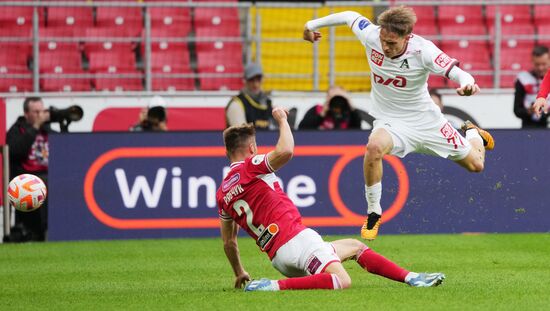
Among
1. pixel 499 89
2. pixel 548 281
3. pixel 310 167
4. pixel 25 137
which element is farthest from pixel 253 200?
pixel 499 89

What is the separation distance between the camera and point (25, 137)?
48.1 feet

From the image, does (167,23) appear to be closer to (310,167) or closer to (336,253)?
(310,167)

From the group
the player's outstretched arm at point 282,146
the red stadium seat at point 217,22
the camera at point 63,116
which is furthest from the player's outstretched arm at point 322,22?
the red stadium seat at point 217,22

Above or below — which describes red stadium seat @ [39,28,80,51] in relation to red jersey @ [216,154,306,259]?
above

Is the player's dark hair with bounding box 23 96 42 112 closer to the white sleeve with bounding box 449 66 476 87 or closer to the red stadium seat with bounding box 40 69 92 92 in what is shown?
the red stadium seat with bounding box 40 69 92 92

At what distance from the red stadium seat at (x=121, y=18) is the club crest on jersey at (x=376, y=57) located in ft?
25.7

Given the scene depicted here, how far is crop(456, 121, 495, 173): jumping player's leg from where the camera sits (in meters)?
10.6

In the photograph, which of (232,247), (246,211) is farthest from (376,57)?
(232,247)

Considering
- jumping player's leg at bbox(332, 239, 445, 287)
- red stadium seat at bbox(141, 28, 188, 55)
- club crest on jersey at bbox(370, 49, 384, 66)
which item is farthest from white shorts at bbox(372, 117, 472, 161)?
red stadium seat at bbox(141, 28, 188, 55)

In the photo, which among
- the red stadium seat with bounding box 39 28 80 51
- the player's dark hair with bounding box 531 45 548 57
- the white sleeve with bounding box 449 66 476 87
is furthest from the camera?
the red stadium seat with bounding box 39 28 80 51

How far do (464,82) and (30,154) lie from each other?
736cm

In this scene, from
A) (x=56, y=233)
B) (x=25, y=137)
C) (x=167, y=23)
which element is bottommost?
(x=56, y=233)

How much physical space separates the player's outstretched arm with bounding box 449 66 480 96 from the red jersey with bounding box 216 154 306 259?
1.64 meters

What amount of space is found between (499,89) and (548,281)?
786cm
